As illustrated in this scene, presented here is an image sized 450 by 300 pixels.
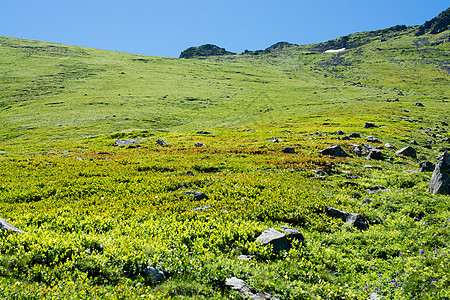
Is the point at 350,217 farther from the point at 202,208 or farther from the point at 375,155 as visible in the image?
the point at 375,155

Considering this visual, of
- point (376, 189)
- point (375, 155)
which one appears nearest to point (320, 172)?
point (376, 189)

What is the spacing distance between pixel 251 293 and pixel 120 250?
14.9 feet

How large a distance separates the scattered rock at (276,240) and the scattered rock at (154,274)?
13.4 ft

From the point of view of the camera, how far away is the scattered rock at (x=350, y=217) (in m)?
12.4

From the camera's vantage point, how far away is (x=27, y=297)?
20.9 ft

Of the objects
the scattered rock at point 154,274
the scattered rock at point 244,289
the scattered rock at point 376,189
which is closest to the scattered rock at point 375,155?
the scattered rock at point 376,189

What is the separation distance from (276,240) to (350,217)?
513cm

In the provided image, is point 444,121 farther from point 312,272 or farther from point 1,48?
point 1,48

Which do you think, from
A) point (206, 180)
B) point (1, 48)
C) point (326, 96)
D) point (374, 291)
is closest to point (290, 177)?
point (206, 180)

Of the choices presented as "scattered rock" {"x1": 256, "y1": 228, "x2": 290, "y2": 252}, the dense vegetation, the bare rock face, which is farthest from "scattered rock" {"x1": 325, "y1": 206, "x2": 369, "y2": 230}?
the bare rock face

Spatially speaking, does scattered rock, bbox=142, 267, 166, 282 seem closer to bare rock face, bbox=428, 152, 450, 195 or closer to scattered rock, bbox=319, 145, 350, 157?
bare rock face, bbox=428, 152, 450, 195

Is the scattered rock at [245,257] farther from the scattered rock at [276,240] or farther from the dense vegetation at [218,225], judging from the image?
the scattered rock at [276,240]

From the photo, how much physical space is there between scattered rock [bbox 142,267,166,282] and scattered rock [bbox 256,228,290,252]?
407cm

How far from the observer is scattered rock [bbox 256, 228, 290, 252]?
10044mm
